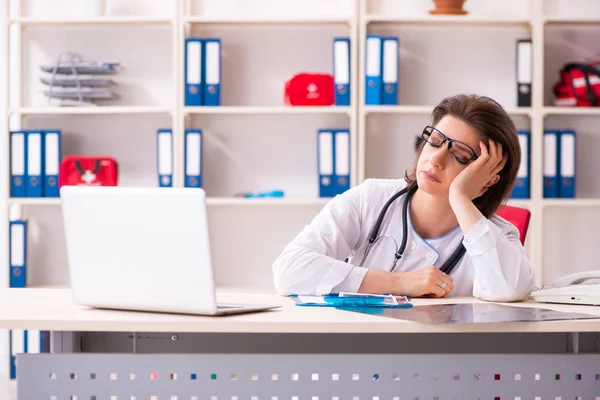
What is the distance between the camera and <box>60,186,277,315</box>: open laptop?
1.48 m

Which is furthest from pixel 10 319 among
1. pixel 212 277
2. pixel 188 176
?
pixel 188 176

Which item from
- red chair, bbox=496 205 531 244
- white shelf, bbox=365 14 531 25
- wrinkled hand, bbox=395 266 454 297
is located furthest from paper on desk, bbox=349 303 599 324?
white shelf, bbox=365 14 531 25

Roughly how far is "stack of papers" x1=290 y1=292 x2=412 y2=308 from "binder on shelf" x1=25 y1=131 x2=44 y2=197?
2266mm

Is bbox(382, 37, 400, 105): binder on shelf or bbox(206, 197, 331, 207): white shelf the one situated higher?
bbox(382, 37, 400, 105): binder on shelf

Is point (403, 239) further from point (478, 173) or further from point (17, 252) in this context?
point (17, 252)

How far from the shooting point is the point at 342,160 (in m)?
3.66

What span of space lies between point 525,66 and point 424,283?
82.0 inches

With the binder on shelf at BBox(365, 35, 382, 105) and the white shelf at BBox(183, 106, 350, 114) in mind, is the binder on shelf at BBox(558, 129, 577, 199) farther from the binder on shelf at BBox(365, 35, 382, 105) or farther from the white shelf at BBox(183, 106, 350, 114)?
the white shelf at BBox(183, 106, 350, 114)

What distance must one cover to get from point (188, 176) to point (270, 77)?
2.11ft

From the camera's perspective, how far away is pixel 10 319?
1.49 meters

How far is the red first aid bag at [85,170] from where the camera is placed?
370 cm

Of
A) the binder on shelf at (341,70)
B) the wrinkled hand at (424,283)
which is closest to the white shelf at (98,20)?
the binder on shelf at (341,70)

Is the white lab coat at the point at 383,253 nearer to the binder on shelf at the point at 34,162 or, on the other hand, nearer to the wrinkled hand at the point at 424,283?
the wrinkled hand at the point at 424,283

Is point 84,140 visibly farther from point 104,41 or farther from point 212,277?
point 212,277
